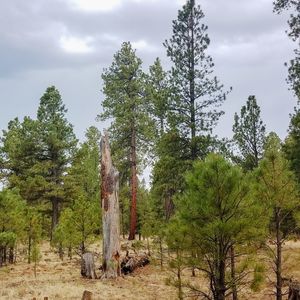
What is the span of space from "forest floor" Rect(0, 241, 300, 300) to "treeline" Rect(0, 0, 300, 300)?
92cm

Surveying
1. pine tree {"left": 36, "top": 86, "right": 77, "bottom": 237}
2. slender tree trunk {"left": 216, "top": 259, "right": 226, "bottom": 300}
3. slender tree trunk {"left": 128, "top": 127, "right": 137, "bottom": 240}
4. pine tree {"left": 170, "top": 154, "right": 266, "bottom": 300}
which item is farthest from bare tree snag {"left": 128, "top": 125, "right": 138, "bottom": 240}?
slender tree trunk {"left": 216, "top": 259, "right": 226, "bottom": 300}

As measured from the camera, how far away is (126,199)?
1678 inches

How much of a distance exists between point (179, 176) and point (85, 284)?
9.93 meters

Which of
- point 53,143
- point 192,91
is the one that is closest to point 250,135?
point 192,91

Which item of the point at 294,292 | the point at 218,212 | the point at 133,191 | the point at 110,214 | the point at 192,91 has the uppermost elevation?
the point at 192,91

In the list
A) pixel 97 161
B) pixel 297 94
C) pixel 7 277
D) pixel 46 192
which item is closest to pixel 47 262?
pixel 7 277

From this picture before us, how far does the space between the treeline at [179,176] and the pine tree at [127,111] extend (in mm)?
78

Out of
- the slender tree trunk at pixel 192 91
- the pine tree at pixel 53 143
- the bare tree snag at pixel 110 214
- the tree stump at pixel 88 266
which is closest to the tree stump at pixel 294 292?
the bare tree snag at pixel 110 214

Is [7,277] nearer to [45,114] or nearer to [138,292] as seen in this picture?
[138,292]

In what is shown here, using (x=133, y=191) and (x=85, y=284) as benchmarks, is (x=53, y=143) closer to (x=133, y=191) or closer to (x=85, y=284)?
(x=133, y=191)

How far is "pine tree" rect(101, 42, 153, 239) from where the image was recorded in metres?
31.5

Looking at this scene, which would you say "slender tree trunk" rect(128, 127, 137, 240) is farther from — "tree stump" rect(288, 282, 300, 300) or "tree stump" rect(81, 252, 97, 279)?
"tree stump" rect(288, 282, 300, 300)

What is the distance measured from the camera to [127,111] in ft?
104

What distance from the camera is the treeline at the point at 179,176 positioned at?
34.9 ft
